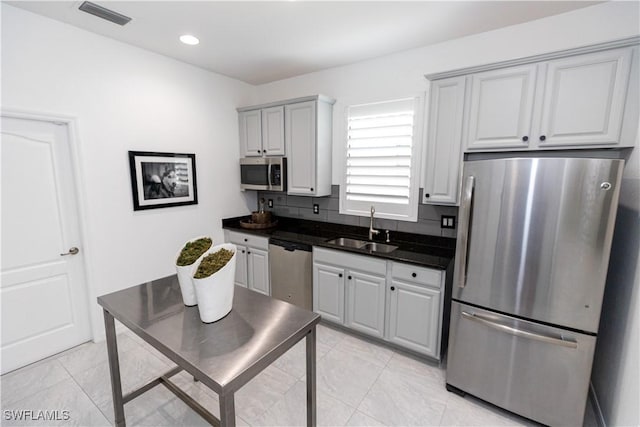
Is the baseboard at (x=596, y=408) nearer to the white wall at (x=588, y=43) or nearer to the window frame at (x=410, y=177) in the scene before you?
the white wall at (x=588, y=43)

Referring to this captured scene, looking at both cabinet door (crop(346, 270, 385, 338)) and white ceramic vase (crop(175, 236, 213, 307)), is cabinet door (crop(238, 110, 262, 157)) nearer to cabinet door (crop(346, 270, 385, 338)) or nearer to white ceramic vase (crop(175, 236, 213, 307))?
cabinet door (crop(346, 270, 385, 338))

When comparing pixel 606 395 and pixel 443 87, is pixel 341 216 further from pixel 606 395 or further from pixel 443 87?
pixel 606 395

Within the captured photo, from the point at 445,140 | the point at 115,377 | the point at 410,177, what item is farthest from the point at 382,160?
the point at 115,377

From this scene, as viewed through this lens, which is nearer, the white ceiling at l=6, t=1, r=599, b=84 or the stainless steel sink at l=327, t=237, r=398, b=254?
the white ceiling at l=6, t=1, r=599, b=84

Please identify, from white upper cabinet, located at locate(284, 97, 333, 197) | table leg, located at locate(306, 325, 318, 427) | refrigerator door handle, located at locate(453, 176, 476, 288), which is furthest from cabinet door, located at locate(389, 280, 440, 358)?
white upper cabinet, located at locate(284, 97, 333, 197)

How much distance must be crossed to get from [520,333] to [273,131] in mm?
2969

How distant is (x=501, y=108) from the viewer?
2129mm

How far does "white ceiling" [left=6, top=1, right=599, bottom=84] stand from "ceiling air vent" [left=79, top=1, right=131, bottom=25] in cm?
5

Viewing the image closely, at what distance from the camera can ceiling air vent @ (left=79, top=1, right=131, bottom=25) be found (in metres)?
2.06

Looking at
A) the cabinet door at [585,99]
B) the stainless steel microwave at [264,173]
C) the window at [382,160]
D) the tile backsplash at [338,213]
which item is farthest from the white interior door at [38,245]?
the cabinet door at [585,99]

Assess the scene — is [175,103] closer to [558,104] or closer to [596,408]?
[558,104]

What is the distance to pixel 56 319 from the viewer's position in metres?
2.56

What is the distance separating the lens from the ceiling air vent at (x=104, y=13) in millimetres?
2062

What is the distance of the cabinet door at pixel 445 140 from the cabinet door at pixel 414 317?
2.59 ft
